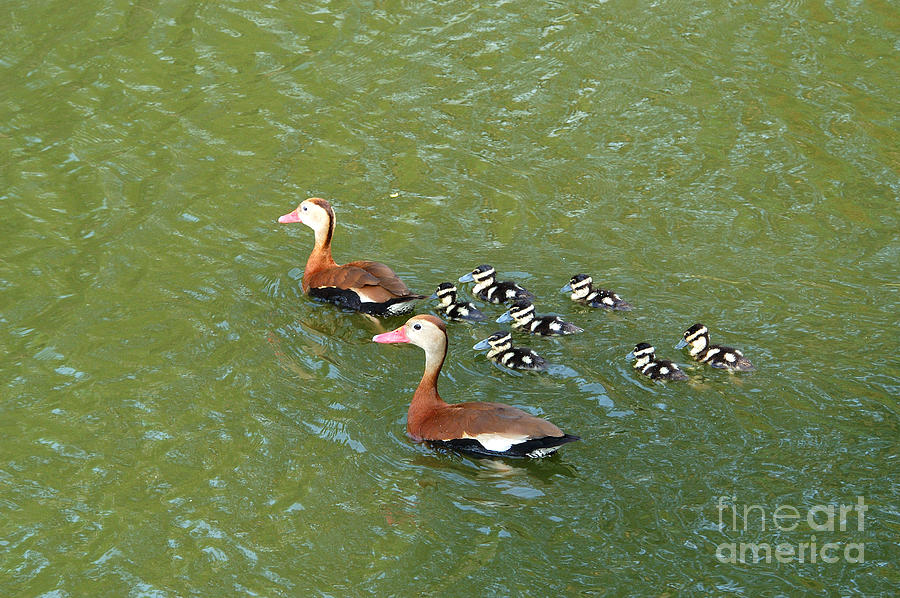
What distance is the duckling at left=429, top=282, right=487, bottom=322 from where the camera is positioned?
718cm

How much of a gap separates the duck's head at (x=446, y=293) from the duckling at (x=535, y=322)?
1.18 feet

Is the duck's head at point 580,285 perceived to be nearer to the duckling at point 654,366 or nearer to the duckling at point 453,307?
the duckling at point 453,307

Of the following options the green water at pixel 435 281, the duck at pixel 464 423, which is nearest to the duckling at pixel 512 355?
the green water at pixel 435 281

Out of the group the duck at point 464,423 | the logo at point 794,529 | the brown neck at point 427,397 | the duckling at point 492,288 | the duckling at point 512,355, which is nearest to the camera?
the logo at point 794,529

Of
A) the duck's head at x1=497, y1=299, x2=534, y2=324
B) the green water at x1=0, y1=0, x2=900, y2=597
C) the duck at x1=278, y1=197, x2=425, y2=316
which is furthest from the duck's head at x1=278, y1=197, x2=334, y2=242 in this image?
the duck's head at x1=497, y1=299, x2=534, y2=324

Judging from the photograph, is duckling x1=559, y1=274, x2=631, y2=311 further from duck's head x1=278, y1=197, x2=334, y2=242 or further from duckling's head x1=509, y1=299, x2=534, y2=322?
duck's head x1=278, y1=197, x2=334, y2=242

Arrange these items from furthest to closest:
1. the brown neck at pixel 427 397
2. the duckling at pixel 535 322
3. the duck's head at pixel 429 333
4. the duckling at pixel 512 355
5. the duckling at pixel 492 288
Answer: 1. the duckling at pixel 492 288
2. the duckling at pixel 535 322
3. the duckling at pixel 512 355
4. the duck's head at pixel 429 333
5. the brown neck at pixel 427 397

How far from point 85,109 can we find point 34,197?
59.4 inches

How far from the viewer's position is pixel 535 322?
696 centimetres

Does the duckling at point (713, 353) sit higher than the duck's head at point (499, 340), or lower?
higher

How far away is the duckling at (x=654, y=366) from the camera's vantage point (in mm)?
6426

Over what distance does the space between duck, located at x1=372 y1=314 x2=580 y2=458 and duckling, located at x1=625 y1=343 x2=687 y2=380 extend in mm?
854

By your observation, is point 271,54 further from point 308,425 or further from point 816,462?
point 816,462

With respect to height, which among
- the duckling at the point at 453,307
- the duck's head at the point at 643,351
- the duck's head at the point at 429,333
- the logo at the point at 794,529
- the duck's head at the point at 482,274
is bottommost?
the duckling at the point at 453,307
